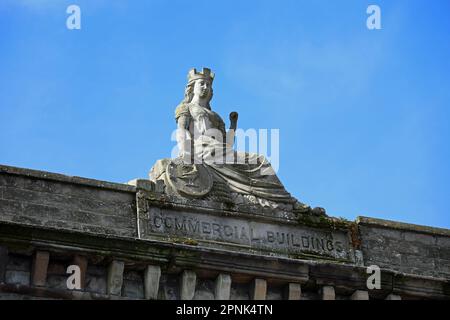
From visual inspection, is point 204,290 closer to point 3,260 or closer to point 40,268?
point 40,268

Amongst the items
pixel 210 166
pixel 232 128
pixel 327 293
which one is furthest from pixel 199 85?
pixel 327 293

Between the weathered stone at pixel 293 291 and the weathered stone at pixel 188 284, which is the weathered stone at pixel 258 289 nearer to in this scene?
the weathered stone at pixel 293 291

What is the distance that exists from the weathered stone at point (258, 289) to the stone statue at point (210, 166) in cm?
163

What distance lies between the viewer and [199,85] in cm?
2628

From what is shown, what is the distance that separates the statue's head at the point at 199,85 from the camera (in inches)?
1033

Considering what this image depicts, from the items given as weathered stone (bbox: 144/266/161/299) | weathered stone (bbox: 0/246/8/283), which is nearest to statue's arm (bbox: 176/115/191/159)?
weathered stone (bbox: 144/266/161/299)

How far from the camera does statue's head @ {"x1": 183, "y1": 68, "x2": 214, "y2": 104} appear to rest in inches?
1033

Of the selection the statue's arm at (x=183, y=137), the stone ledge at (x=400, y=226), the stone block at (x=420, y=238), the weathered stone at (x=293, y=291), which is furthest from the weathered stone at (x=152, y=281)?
the stone block at (x=420, y=238)

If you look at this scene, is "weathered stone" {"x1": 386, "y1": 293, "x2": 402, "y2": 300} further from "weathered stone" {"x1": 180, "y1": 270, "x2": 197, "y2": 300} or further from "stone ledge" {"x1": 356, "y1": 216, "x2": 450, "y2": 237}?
"weathered stone" {"x1": 180, "y1": 270, "x2": 197, "y2": 300}

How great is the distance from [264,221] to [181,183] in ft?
5.49

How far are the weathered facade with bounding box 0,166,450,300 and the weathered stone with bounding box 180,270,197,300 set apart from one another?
0.7 inches
